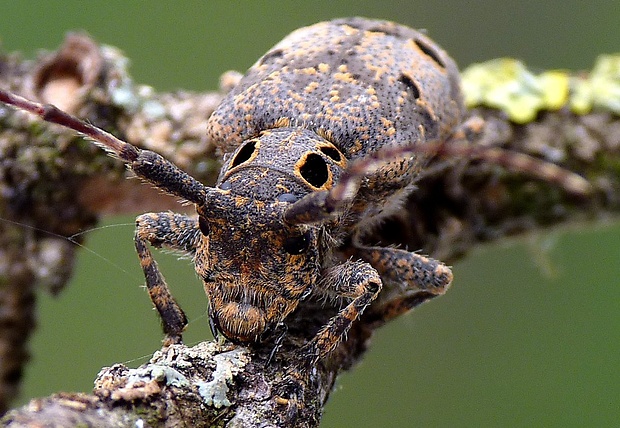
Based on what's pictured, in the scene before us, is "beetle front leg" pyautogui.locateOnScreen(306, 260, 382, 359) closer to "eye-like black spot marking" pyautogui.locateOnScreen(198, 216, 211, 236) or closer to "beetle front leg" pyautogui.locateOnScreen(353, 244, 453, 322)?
"beetle front leg" pyautogui.locateOnScreen(353, 244, 453, 322)

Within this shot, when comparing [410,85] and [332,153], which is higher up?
[410,85]

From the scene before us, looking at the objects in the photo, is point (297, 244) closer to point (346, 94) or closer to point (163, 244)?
point (163, 244)

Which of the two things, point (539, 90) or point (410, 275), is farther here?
point (539, 90)

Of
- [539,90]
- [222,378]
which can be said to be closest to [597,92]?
[539,90]

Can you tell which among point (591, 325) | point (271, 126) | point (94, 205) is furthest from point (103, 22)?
point (591, 325)

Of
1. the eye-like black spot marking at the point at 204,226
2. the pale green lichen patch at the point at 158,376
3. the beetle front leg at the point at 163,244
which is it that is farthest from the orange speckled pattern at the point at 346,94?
the pale green lichen patch at the point at 158,376

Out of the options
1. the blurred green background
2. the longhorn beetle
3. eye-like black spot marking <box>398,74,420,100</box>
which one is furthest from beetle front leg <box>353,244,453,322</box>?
the blurred green background
